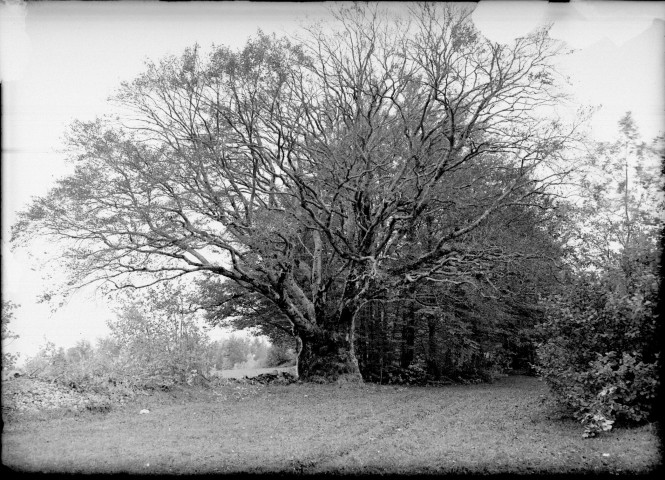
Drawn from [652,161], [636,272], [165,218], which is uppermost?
[165,218]

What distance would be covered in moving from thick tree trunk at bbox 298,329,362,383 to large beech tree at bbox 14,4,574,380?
39 mm

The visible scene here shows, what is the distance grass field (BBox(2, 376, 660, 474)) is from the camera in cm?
376

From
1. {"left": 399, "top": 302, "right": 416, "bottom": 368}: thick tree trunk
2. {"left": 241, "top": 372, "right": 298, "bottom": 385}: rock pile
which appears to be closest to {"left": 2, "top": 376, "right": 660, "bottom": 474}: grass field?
{"left": 241, "top": 372, "right": 298, "bottom": 385}: rock pile

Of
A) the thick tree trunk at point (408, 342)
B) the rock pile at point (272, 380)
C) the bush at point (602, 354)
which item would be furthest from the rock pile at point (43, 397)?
the thick tree trunk at point (408, 342)

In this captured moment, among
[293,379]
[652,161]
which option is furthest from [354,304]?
[652,161]

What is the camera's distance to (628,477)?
340 centimetres

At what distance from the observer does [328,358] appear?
39.4 feet

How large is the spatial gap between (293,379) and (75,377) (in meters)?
6.01

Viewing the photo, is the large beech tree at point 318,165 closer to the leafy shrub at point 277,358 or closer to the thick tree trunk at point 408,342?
the thick tree trunk at point 408,342

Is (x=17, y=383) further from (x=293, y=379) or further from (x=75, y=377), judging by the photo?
(x=293, y=379)

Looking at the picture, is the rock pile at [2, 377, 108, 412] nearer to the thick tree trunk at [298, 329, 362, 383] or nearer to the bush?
the thick tree trunk at [298, 329, 362, 383]

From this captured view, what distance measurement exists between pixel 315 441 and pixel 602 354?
3.94 metres

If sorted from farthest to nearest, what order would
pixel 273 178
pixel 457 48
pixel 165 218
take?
pixel 273 178 → pixel 165 218 → pixel 457 48

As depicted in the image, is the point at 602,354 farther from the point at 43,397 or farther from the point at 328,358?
the point at 43,397
